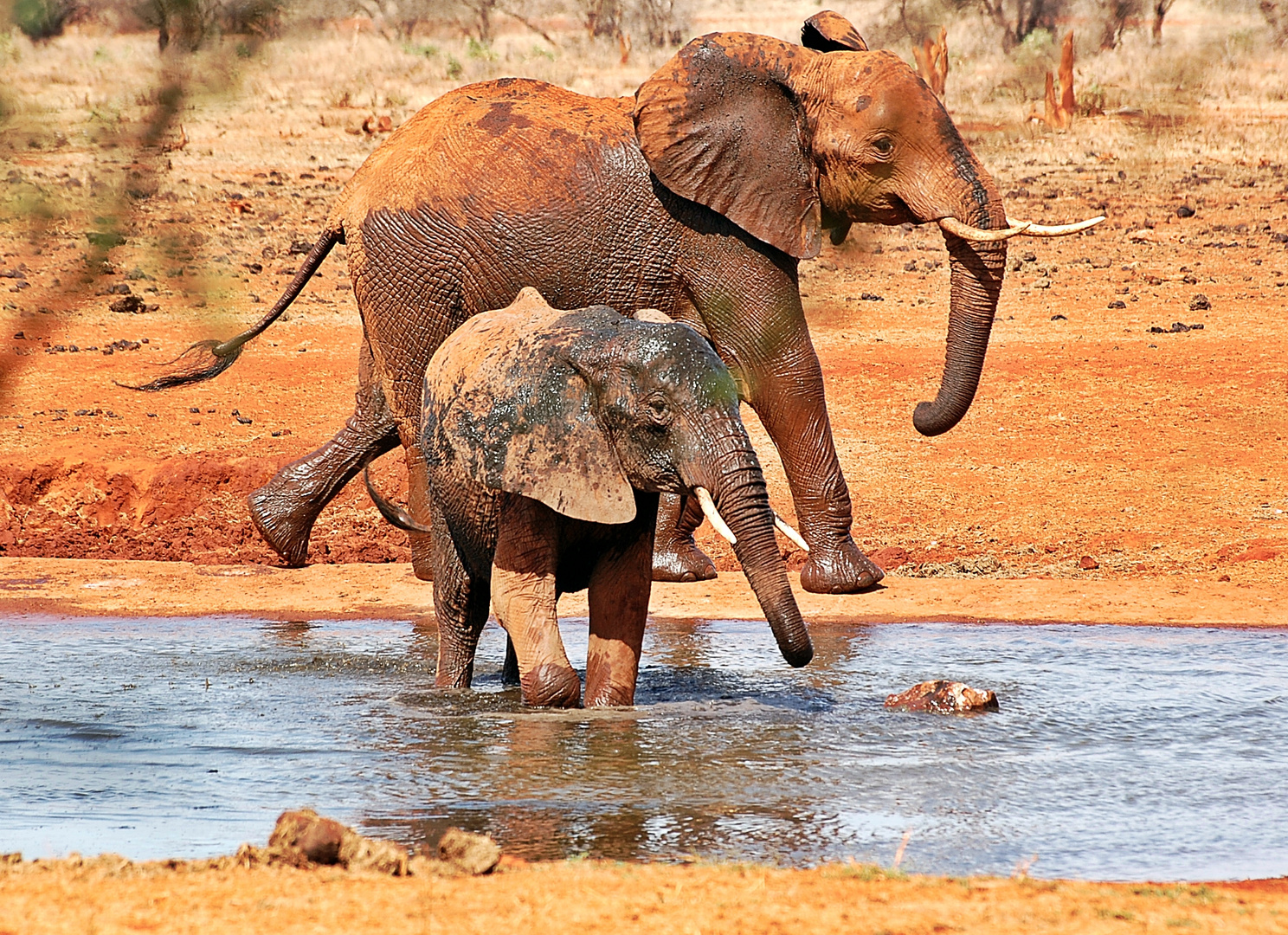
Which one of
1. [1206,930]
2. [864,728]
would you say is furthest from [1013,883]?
[864,728]

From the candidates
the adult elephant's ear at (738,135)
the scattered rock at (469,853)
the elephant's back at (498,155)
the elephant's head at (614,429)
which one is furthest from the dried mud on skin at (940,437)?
the scattered rock at (469,853)

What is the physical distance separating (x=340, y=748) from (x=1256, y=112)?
4519 millimetres

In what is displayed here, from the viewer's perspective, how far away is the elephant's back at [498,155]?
7289 mm

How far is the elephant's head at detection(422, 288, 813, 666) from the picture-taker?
18.2 ft

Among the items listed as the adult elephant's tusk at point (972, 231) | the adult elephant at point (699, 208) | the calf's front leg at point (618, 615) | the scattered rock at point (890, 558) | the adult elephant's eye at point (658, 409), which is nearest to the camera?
the adult elephant's eye at point (658, 409)

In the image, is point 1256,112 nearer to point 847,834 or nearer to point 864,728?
point 847,834

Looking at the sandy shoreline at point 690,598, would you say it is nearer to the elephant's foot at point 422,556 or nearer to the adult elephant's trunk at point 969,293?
the elephant's foot at point 422,556

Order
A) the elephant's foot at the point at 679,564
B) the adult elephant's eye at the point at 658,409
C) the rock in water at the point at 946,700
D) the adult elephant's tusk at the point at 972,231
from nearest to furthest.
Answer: the adult elephant's eye at the point at 658,409 < the rock in water at the point at 946,700 < the adult elephant's tusk at the point at 972,231 < the elephant's foot at the point at 679,564

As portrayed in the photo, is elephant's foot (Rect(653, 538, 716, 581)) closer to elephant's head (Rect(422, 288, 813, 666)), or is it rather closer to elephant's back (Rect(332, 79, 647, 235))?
elephant's back (Rect(332, 79, 647, 235))

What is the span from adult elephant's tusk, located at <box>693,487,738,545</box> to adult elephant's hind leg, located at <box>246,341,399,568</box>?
3.27 m

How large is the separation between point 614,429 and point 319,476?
3.26 m

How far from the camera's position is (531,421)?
5.84 meters

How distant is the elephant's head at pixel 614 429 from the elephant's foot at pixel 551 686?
1.90 ft

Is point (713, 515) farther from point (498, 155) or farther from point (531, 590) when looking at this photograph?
point (498, 155)
